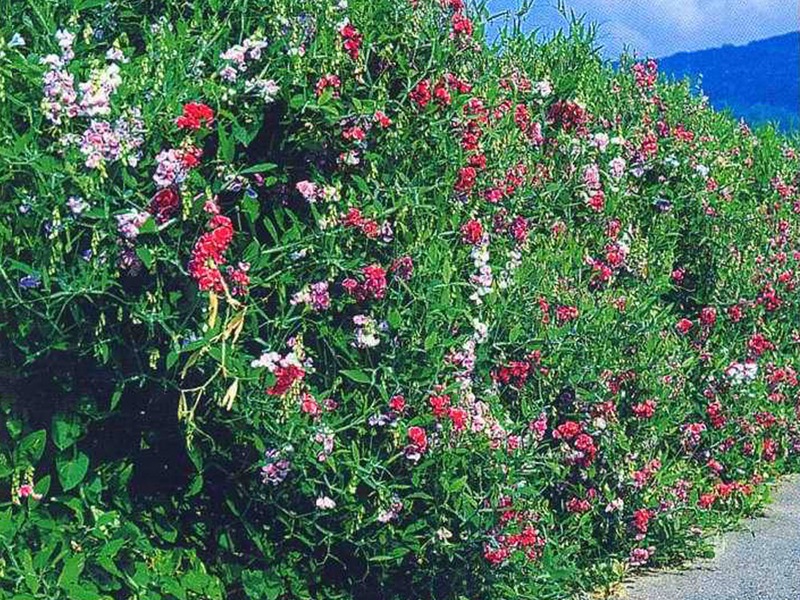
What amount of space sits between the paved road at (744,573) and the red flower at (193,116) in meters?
2.88

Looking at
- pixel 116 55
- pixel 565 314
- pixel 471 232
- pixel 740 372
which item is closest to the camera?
pixel 116 55

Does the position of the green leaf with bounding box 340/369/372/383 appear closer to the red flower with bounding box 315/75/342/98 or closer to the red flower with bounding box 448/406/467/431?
the red flower with bounding box 448/406/467/431

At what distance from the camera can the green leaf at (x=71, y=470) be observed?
389 cm

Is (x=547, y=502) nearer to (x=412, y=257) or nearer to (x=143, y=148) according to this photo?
(x=412, y=257)

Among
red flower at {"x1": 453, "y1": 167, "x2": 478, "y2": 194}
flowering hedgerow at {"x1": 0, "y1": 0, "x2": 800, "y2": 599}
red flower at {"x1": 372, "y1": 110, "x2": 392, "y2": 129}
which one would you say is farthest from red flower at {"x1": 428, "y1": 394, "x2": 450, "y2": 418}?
red flower at {"x1": 372, "y1": 110, "x2": 392, "y2": 129}

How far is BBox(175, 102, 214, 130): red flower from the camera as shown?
139 inches

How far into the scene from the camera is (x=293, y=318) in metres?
3.90

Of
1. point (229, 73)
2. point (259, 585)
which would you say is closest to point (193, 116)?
point (229, 73)

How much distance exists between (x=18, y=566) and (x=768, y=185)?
543 cm

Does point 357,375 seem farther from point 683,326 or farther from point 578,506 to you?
point 683,326

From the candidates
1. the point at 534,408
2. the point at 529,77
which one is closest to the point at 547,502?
the point at 534,408

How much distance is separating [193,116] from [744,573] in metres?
3.43

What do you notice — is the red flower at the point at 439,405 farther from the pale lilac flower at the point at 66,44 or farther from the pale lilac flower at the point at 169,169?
the pale lilac flower at the point at 66,44

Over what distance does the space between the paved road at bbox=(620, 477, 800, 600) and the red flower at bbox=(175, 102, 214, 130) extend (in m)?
2.88
